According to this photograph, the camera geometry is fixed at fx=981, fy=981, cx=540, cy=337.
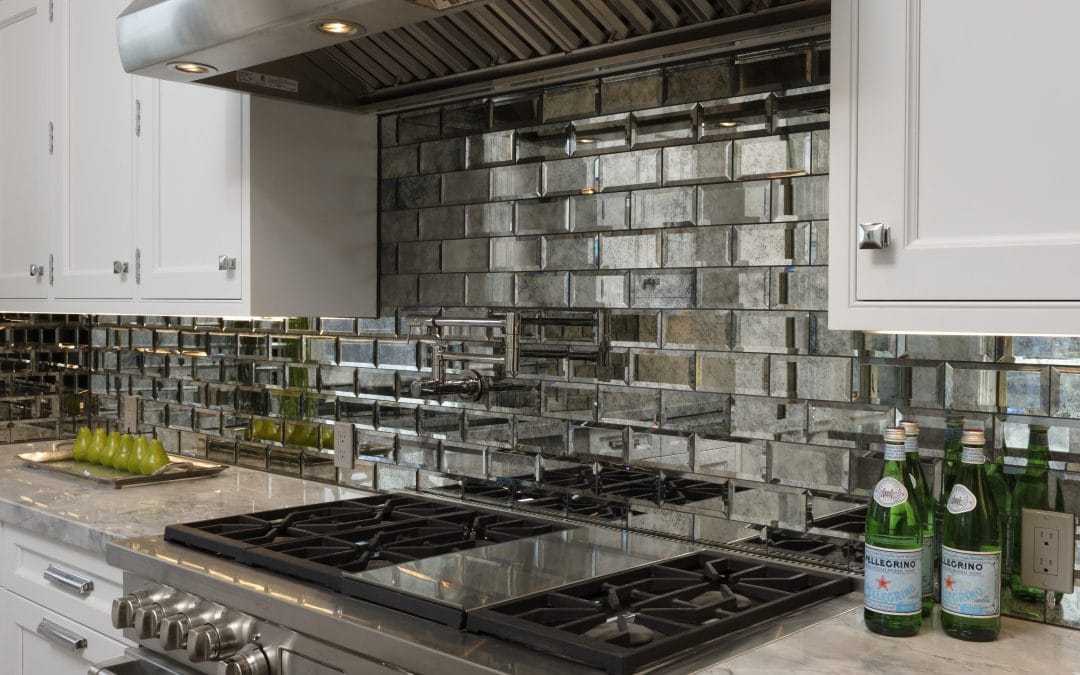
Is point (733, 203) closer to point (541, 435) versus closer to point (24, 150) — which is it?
point (541, 435)

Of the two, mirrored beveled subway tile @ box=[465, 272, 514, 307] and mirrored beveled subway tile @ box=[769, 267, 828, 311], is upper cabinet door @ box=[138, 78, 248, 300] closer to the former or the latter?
mirrored beveled subway tile @ box=[465, 272, 514, 307]

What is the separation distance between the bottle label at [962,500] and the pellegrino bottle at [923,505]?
0.20 feet

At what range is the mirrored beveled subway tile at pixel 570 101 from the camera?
218cm

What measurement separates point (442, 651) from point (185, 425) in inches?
90.9

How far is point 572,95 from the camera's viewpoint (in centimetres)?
221

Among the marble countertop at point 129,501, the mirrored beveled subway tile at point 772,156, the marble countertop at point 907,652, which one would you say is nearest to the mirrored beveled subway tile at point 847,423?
the marble countertop at point 907,652

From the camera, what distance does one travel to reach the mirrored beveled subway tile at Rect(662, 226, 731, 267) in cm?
194

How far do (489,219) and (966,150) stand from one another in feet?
4.35

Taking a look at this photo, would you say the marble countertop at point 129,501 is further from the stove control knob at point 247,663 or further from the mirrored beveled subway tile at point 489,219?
the mirrored beveled subway tile at point 489,219

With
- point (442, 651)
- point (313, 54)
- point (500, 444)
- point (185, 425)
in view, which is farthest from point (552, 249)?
point (185, 425)

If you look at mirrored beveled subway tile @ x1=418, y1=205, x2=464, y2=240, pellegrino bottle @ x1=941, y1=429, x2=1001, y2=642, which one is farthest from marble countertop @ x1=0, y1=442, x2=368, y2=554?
pellegrino bottle @ x1=941, y1=429, x2=1001, y2=642

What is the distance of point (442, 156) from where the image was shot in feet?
8.29

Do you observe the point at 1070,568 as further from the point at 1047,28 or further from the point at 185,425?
the point at 185,425

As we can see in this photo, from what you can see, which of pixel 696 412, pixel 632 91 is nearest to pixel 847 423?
pixel 696 412
